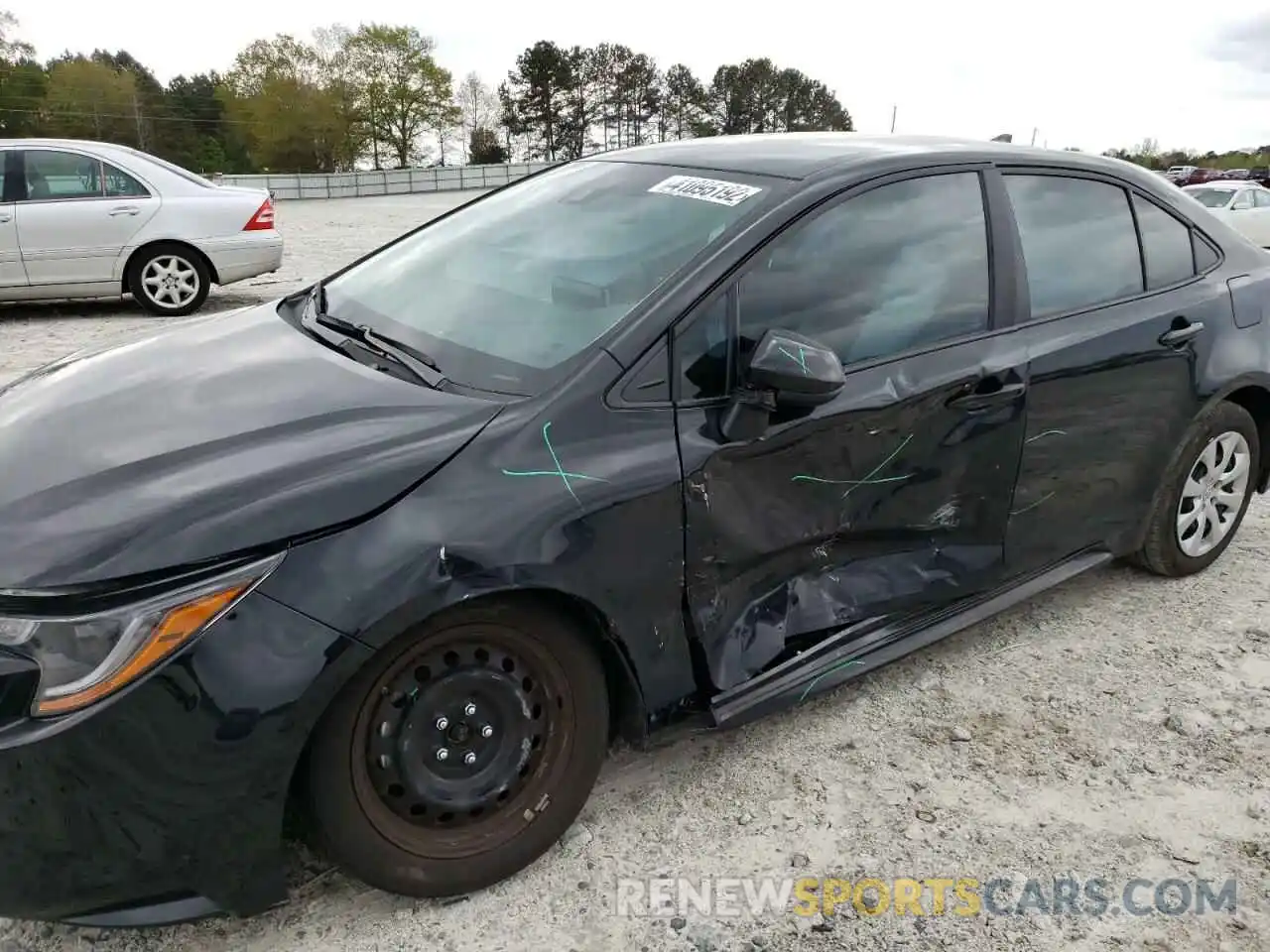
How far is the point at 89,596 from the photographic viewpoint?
1657 millimetres

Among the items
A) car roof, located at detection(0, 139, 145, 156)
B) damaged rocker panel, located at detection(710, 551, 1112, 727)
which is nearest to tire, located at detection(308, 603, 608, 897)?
damaged rocker panel, located at detection(710, 551, 1112, 727)

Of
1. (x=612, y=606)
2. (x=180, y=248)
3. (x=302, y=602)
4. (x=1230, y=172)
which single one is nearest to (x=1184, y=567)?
(x=612, y=606)

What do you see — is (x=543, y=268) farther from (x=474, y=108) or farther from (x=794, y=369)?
(x=474, y=108)

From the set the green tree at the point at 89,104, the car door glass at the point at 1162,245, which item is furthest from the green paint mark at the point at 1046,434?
the green tree at the point at 89,104

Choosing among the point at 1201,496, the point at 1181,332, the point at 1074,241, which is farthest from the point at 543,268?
the point at 1201,496

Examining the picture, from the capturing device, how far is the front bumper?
1.64 metres

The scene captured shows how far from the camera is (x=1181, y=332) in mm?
3223

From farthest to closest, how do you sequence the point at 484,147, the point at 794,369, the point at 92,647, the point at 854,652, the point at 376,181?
1. the point at 484,147
2. the point at 376,181
3. the point at 854,652
4. the point at 794,369
5. the point at 92,647

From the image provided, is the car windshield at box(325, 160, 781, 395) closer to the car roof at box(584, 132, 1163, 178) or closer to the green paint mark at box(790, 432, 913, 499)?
the car roof at box(584, 132, 1163, 178)

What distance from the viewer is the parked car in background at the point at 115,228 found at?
7785mm

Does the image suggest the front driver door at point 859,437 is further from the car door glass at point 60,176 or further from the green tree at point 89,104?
the green tree at point 89,104

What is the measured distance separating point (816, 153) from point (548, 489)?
1340mm

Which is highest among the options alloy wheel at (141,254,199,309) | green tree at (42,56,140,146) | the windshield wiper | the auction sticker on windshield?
green tree at (42,56,140,146)

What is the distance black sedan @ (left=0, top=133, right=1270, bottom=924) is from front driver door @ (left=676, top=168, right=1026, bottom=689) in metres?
0.01
